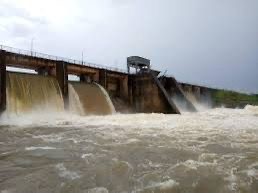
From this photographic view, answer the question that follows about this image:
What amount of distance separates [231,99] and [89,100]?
117ft

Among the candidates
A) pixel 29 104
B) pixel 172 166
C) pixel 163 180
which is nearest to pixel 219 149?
pixel 172 166

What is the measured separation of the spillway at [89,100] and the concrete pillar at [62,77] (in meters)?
0.51

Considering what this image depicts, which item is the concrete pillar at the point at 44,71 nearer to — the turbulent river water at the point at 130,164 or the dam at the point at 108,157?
the dam at the point at 108,157

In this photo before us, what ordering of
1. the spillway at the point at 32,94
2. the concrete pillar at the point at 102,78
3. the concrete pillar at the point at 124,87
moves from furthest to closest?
the concrete pillar at the point at 124,87 → the concrete pillar at the point at 102,78 → the spillway at the point at 32,94

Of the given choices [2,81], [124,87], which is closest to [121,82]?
[124,87]

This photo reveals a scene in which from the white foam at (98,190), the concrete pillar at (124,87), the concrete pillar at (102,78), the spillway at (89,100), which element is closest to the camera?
the white foam at (98,190)

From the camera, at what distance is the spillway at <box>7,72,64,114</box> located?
16.7 metres

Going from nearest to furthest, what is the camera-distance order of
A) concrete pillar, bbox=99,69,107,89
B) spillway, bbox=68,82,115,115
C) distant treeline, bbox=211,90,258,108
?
spillway, bbox=68,82,115,115, concrete pillar, bbox=99,69,107,89, distant treeline, bbox=211,90,258,108

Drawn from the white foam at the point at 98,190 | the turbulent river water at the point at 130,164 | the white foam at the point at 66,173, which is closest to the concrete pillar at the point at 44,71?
the turbulent river water at the point at 130,164

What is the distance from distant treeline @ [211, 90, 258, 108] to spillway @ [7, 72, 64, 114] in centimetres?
3134

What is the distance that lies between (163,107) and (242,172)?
18.9 m

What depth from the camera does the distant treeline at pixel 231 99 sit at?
153 ft

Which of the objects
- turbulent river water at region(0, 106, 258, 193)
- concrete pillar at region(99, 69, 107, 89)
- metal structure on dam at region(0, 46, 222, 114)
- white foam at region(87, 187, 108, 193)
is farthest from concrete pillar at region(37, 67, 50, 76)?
white foam at region(87, 187, 108, 193)

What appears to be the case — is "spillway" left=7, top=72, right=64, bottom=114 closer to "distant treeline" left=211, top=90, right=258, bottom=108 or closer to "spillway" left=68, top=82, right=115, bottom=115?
"spillway" left=68, top=82, right=115, bottom=115
